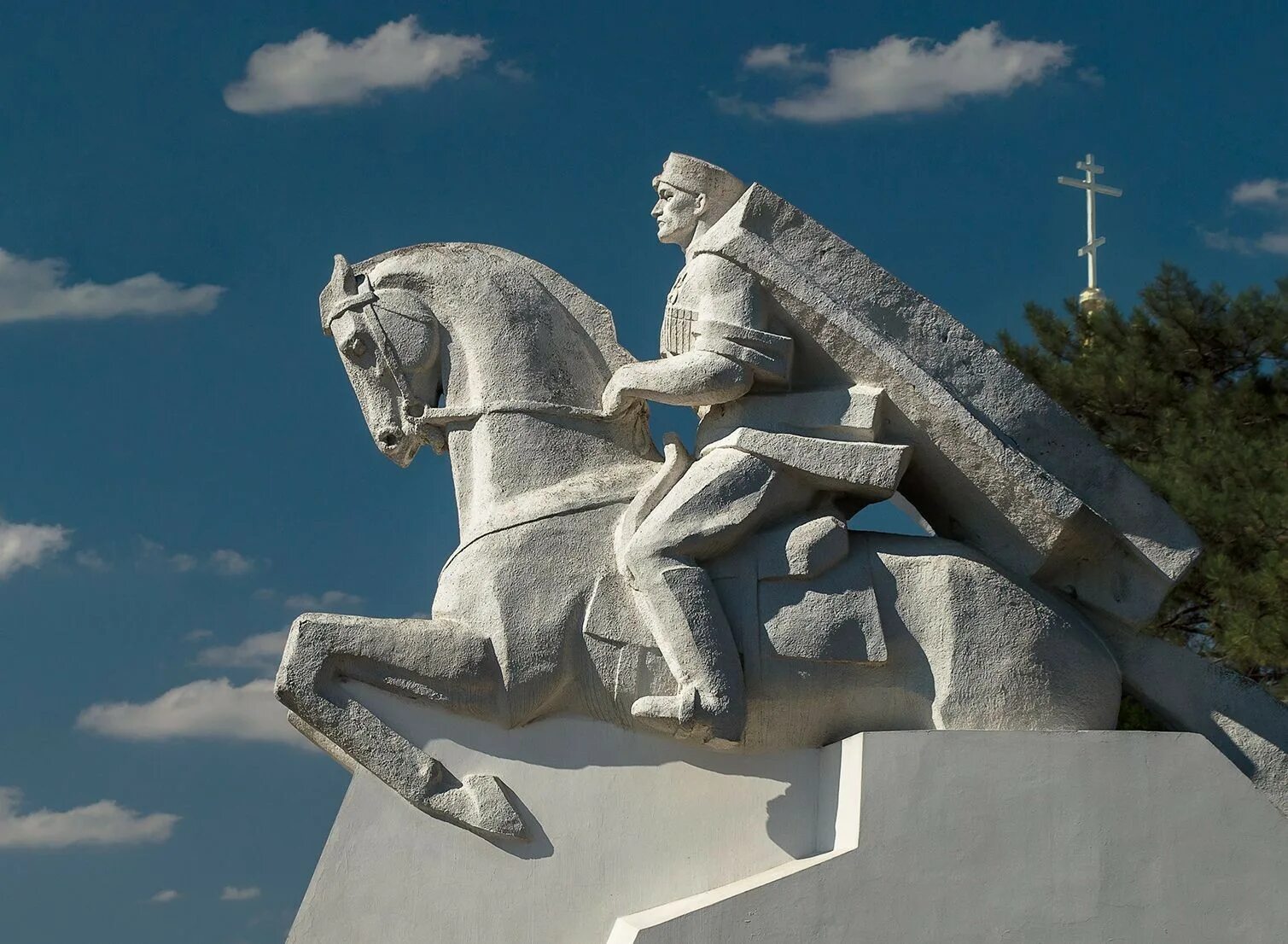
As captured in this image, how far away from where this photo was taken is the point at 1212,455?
1064 centimetres

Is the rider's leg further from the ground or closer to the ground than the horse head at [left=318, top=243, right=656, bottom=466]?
closer to the ground

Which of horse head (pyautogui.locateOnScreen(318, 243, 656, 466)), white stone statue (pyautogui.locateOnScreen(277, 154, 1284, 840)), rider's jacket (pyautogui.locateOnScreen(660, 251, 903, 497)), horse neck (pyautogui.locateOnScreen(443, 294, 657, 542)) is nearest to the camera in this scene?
white stone statue (pyautogui.locateOnScreen(277, 154, 1284, 840))

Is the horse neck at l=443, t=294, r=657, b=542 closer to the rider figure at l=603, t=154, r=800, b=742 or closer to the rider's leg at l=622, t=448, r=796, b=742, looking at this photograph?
the rider figure at l=603, t=154, r=800, b=742

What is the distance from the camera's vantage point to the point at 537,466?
604 centimetres

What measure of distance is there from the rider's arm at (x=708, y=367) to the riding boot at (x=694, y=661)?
0.60 meters

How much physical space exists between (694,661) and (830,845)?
73 centimetres

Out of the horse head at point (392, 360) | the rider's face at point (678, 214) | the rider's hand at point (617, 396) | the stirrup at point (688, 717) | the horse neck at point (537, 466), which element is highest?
the rider's face at point (678, 214)

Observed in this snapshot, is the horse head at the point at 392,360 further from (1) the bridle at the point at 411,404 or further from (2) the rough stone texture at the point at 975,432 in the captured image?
(2) the rough stone texture at the point at 975,432

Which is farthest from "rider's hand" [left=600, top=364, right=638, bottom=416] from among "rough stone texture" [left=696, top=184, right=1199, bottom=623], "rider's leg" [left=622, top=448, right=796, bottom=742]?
"rough stone texture" [left=696, top=184, right=1199, bottom=623]

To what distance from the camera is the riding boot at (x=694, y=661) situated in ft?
18.4

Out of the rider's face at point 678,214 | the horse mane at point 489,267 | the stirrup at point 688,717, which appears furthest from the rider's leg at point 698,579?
the rider's face at point 678,214

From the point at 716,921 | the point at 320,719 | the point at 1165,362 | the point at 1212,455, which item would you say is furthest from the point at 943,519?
the point at 1165,362

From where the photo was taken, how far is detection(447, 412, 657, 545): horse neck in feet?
19.6

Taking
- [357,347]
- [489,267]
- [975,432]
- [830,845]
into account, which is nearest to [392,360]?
[357,347]
